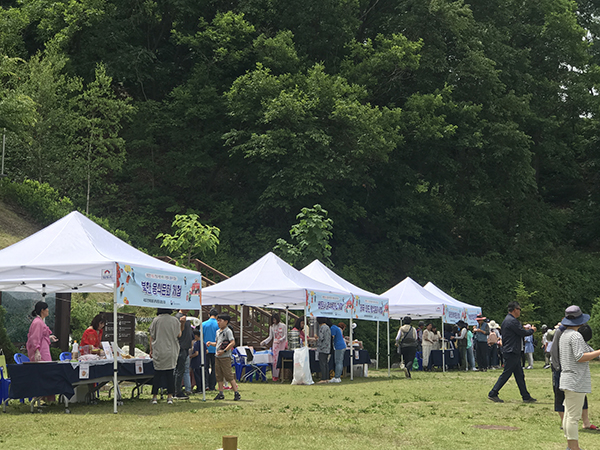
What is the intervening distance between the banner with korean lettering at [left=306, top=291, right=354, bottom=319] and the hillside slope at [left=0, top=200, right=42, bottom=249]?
1173 centimetres

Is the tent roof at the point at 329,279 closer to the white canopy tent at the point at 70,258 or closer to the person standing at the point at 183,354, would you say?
the person standing at the point at 183,354

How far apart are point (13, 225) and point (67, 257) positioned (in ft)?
50.4

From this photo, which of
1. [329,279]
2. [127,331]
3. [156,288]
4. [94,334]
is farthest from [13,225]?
[156,288]

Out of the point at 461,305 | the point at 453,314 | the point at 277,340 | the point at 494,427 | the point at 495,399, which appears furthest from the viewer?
the point at 461,305

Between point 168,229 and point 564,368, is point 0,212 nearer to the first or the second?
point 168,229

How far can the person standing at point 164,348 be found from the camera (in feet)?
40.2

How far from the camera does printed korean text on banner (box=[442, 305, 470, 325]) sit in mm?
24172

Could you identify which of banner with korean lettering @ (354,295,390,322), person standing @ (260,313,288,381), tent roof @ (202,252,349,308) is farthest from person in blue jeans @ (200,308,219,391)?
banner with korean lettering @ (354,295,390,322)

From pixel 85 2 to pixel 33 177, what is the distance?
322 inches

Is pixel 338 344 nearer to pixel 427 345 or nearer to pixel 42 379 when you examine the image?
pixel 427 345

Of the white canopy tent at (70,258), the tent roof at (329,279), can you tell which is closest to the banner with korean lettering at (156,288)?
the white canopy tent at (70,258)

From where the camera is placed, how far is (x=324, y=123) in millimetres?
31344

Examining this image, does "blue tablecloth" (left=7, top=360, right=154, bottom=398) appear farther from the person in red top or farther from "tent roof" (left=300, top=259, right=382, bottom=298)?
"tent roof" (left=300, top=259, right=382, bottom=298)

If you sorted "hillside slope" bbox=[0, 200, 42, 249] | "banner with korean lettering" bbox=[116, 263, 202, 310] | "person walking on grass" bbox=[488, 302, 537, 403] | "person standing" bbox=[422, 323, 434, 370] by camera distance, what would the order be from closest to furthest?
"banner with korean lettering" bbox=[116, 263, 202, 310] < "person walking on grass" bbox=[488, 302, 537, 403] < "hillside slope" bbox=[0, 200, 42, 249] < "person standing" bbox=[422, 323, 434, 370]
